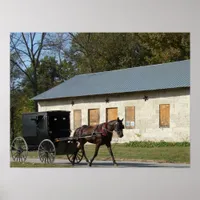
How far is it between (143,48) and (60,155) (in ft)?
6.41

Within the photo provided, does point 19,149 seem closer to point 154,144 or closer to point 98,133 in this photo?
point 98,133

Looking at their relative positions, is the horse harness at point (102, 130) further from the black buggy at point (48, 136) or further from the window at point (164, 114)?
the window at point (164, 114)

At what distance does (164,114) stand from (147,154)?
2.03ft

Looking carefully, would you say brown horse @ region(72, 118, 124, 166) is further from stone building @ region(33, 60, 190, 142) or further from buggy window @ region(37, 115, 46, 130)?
buggy window @ region(37, 115, 46, 130)

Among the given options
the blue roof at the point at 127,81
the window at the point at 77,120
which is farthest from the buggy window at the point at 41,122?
the window at the point at 77,120

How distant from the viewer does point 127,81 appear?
11.6 m

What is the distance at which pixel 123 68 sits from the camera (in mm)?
11531

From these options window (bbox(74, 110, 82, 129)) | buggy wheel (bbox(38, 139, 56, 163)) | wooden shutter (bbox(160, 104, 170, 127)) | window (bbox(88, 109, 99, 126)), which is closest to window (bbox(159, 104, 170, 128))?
wooden shutter (bbox(160, 104, 170, 127))

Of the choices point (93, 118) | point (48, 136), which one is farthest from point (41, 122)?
point (93, 118)

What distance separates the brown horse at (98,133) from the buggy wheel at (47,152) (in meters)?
0.33

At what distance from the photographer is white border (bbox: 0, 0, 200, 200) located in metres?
11.3

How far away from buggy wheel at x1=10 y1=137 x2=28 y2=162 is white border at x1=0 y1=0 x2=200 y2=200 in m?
0.11

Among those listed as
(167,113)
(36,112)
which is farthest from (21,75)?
(167,113)

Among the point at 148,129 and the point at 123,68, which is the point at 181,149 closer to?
the point at 148,129
